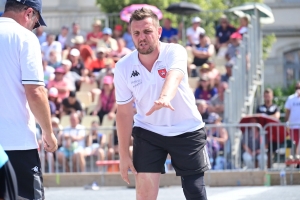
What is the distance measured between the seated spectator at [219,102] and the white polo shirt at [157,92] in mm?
8859

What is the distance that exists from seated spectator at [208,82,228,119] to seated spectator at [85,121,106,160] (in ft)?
7.72

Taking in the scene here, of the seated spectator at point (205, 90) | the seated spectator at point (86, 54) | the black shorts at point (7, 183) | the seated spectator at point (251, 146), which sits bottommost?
the seated spectator at point (251, 146)

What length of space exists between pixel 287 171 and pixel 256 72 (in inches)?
230

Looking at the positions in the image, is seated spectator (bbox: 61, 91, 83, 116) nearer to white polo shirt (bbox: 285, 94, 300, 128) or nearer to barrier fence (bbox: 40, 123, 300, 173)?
barrier fence (bbox: 40, 123, 300, 173)

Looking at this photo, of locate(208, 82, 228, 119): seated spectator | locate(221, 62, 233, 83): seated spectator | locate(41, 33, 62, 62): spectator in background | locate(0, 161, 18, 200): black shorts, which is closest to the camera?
locate(0, 161, 18, 200): black shorts

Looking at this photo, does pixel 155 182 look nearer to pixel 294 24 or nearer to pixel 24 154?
pixel 24 154

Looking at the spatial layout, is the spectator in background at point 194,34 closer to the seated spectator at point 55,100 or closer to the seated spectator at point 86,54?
the seated spectator at point 86,54

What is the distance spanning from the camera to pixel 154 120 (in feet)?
22.4

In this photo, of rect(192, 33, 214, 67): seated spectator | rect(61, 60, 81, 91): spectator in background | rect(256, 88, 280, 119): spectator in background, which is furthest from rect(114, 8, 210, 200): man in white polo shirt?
rect(192, 33, 214, 67): seated spectator

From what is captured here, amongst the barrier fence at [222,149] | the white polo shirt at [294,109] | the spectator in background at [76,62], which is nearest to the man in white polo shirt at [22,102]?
the barrier fence at [222,149]

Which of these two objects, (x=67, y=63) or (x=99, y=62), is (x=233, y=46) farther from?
(x=67, y=63)

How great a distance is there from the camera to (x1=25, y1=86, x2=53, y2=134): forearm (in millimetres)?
5781

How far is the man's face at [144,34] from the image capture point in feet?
21.6

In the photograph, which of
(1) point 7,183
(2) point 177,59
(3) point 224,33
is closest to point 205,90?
(3) point 224,33
